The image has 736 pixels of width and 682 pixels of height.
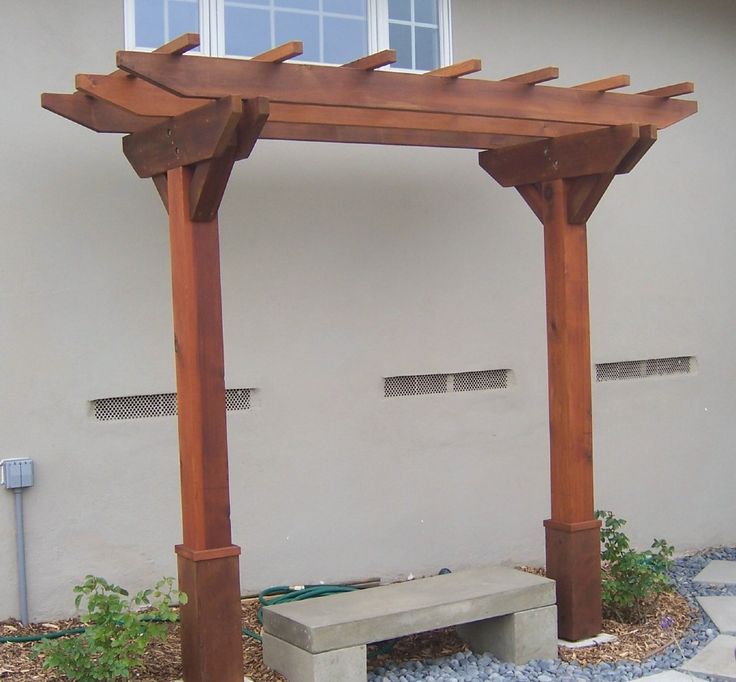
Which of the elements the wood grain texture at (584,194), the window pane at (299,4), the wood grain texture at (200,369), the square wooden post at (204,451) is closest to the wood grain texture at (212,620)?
the square wooden post at (204,451)

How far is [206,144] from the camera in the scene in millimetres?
3891

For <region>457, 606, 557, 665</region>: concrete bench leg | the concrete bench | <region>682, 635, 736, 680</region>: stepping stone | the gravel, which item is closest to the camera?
the concrete bench

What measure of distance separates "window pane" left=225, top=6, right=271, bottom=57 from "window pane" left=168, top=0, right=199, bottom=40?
0.18 m

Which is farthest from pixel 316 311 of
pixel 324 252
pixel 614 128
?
pixel 614 128

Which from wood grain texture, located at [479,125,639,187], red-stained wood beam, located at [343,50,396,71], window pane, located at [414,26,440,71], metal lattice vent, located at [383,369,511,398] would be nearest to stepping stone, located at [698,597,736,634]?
metal lattice vent, located at [383,369,511,398]

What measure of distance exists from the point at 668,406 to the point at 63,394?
13.4 ft

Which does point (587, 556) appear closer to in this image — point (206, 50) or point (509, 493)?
point (509, 493)

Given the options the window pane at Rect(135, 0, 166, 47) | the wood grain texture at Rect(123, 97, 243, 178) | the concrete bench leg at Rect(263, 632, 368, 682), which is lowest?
the concrete bench leg at Rect(263, 632, 368, 682)

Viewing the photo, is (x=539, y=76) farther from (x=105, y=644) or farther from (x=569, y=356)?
(x=105, y=644)

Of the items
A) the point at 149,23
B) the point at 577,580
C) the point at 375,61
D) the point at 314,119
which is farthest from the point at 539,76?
the point at 577,580

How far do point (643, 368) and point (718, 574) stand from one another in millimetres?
1442

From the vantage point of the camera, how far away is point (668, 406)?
272 inches

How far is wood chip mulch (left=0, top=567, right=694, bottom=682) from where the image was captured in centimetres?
441

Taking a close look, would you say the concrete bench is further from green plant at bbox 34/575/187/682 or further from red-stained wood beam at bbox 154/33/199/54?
red-stained wood beam at bbox 154/33/199/54
